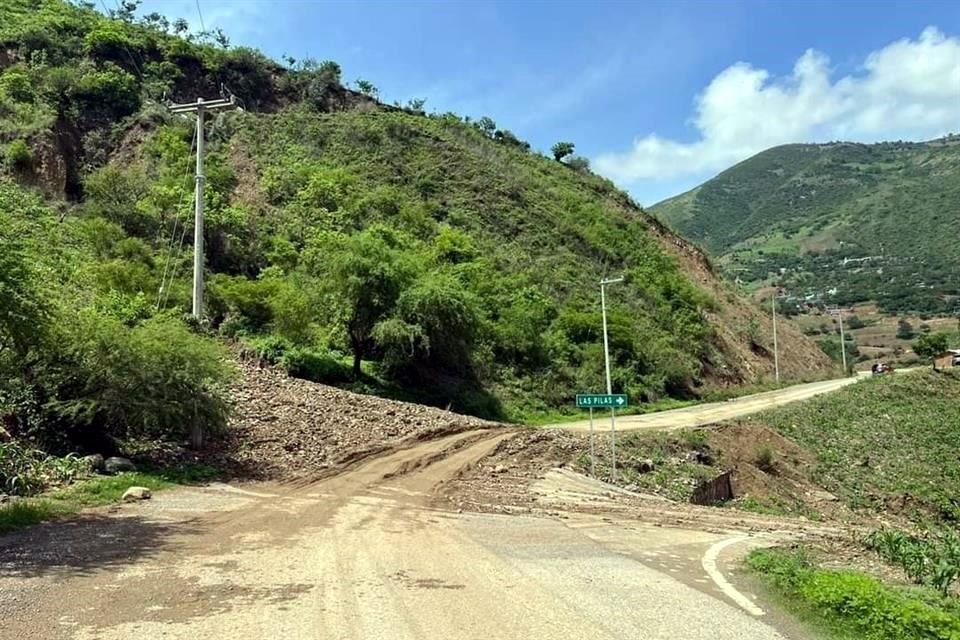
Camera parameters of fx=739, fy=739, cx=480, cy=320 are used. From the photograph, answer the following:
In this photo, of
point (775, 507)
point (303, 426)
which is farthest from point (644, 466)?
point (303, 426)

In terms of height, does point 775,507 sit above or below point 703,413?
below

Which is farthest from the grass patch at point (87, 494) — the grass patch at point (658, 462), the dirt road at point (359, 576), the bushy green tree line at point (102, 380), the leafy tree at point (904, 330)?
the leafy tree at point (904, 330)

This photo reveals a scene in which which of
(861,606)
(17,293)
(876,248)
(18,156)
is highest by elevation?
(876,248)

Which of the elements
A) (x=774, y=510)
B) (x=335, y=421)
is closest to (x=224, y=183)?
(x=335, y=421)

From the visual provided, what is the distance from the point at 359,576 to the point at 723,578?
4237 mm

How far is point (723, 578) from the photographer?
867 centimetres

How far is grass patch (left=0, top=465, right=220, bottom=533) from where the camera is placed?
11180 mm

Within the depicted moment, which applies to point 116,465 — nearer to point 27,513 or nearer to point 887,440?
point 27,513

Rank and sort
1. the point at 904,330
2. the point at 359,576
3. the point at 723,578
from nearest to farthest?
the point at 359,576 < the point at 723,578 < the point at 904,330

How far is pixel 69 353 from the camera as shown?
16.6 m

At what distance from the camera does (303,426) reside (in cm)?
2197

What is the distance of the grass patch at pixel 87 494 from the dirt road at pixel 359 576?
54 centimetres

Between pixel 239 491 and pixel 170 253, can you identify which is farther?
pixel 170 253

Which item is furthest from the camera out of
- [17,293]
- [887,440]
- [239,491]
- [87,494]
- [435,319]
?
[887,440]
